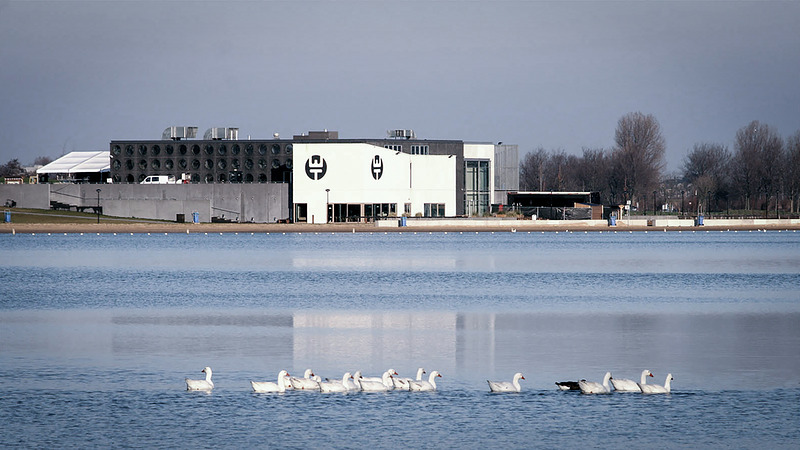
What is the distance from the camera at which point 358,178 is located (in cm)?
12888

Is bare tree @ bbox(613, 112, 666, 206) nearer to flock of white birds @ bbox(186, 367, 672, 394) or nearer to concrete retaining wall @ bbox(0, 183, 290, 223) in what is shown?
concrete retaining wall @ bbox(0, 183, 290, 223)

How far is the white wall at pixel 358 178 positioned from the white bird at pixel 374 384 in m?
103

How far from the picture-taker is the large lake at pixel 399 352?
68.6 feet

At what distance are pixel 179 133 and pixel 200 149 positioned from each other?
560 centimetres

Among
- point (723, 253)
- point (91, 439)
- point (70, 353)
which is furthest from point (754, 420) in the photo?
point (723, 253)

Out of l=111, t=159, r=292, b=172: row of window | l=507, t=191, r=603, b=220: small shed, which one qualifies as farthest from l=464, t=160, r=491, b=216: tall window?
l=111, t=159, r=292, b=172: row of window

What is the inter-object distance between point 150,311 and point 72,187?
96.7 m

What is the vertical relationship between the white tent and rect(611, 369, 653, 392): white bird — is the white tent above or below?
above

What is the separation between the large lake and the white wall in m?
58.9

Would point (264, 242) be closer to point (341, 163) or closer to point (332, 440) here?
point (341, 163)

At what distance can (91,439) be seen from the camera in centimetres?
2009

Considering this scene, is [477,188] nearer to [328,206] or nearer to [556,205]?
[556,205]

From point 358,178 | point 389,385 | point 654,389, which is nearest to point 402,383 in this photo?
point 389,385

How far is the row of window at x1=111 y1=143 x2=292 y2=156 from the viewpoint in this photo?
13850cm
